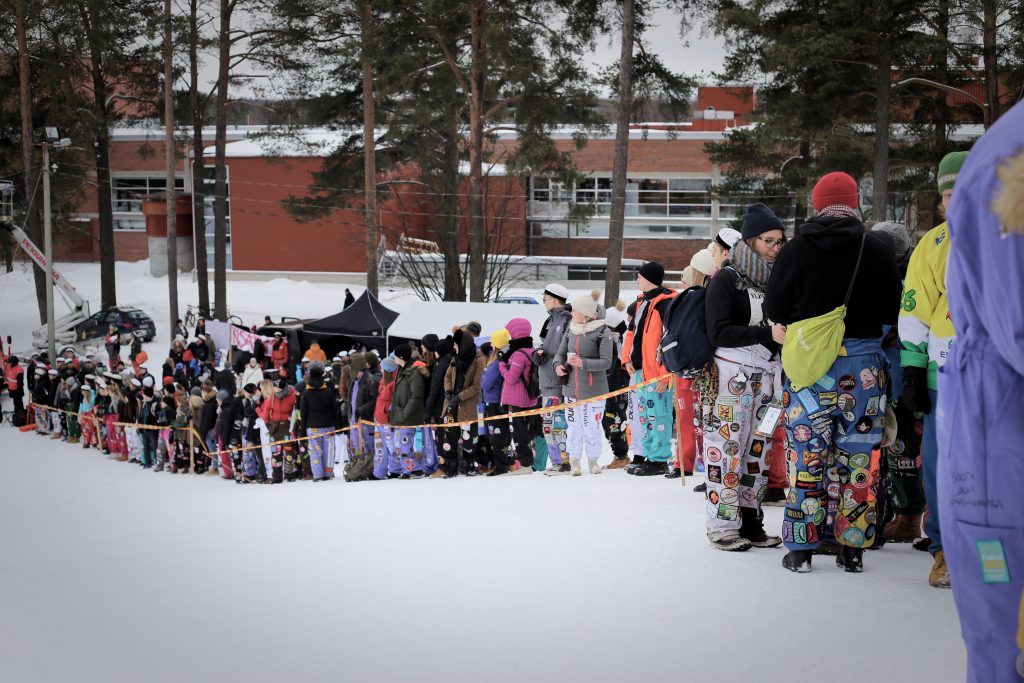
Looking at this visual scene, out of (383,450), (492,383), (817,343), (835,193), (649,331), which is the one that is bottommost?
(383,450)

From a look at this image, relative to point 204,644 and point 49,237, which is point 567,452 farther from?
point 49,237

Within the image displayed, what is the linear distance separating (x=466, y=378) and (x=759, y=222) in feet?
22.3

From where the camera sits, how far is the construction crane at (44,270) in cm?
3575

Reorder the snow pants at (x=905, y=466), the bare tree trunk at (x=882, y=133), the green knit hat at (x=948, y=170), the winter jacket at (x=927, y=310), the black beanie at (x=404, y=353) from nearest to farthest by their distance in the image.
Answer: the winter jacket at (x=927, y=310), the green knit hat at (x=948, y=170), the snow pants at (x=905, y=466), the black beanie at (x=404, y=353), the bare tree trunk at (x=882, y=133)

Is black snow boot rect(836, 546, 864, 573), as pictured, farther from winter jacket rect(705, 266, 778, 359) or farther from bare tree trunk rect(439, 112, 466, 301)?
bare tree trunk rect(439, 112, 466, 301)

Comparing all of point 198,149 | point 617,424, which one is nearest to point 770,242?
point 617,424

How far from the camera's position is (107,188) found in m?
40.8

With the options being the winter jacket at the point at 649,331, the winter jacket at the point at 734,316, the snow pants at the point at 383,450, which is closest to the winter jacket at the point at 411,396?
the snow pants at the point at 383,450

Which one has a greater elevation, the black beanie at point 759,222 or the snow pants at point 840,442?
the black beanie at point 759,222

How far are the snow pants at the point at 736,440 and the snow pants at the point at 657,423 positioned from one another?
3.78m

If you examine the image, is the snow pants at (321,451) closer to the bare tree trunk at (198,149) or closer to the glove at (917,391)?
the glove at (917,391)

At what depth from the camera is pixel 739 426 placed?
5.36m

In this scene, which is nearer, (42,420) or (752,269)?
(752,269)

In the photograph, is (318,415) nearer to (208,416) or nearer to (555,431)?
(208,416)
